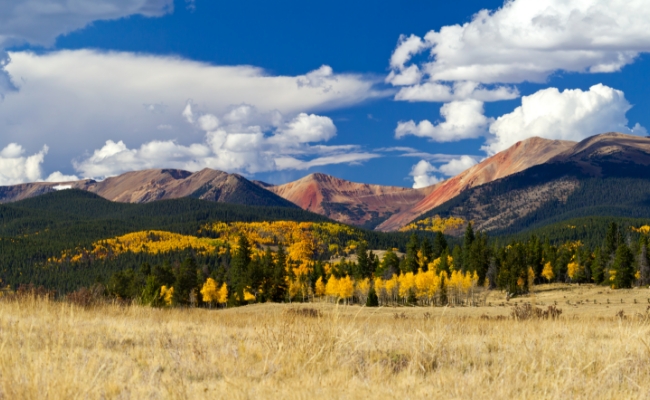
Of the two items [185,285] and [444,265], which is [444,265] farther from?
[185,285]

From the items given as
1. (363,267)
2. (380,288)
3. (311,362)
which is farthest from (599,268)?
(311,362)

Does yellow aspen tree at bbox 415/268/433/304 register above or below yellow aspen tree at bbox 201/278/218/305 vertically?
above

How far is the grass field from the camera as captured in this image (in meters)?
6.61

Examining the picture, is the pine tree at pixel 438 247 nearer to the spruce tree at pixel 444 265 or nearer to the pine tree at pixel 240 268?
the spruce tree at pixel 444 265

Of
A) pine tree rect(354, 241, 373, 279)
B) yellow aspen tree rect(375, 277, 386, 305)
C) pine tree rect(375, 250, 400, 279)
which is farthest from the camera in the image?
pine tree rect(354, 241, 373, 279)

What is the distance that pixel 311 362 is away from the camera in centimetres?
804

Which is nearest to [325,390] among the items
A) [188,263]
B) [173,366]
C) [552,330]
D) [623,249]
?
[173,366]

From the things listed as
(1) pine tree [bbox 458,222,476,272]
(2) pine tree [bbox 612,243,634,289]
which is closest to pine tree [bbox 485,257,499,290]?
(1) pine tree [bbox 458,222,476,272]

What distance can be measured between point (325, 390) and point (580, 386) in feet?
11.8

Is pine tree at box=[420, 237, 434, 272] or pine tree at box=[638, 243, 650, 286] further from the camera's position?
pine tree at box=[420, 237, 434, 272]

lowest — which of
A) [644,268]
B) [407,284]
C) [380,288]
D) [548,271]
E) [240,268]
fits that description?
[380,288]

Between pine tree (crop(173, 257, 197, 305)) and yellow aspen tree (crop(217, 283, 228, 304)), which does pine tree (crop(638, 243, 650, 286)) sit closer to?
yellow aspen tree (crop(217, 283, 228, 304))

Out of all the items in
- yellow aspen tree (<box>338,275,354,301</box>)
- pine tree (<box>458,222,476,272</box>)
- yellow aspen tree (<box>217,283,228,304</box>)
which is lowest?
yellow aspen tree (<box>217,283,228,304</box>)

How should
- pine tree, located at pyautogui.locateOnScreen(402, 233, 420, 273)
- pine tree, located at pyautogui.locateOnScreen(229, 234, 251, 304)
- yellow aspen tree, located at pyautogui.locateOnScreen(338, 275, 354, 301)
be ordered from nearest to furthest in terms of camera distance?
pine tree, located at pyautogui.locateOnScreen(229, 234, 251, 304)
yellow aspen tree, located at pyautogui.locateOnScreen(338, 275, 354, 301)
pine tree, located at pyautogui.locateOnScreen(402, 233, 420, 273)
